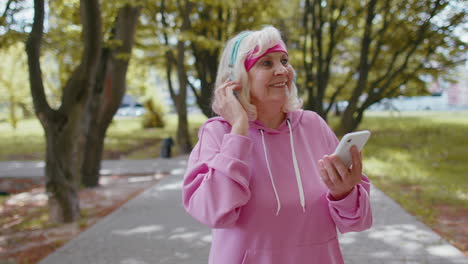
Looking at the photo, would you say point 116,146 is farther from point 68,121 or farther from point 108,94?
point 68,121

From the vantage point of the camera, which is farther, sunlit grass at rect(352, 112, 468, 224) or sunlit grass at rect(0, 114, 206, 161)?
sunlit grass at rect(0, 114, 206, 161)

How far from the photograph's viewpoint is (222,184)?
6.19ft

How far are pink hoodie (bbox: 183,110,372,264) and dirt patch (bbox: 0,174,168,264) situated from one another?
452 cm

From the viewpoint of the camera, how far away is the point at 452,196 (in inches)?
356

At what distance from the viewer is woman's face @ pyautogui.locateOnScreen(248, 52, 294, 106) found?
2129 millimetres

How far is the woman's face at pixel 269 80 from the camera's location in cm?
213

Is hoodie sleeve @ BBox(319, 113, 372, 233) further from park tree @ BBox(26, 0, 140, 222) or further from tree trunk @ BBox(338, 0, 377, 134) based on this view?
tree trunk @ BBox(338, 0, 377, 134)

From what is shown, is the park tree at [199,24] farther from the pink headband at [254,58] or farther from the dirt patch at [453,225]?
the pink headband at [254,58]

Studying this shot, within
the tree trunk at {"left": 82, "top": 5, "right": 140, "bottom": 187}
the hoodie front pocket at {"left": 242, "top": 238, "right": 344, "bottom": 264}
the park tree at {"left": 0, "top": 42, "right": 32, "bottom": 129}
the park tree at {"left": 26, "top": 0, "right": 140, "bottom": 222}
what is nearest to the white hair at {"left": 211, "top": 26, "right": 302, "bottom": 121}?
the hoodie front pocket at {"left": 242, "top": 238, "right": 344, "bottom": 264}

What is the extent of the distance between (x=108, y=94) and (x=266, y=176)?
983 centimetres

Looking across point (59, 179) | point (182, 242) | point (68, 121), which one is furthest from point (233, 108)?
point (59, 179)

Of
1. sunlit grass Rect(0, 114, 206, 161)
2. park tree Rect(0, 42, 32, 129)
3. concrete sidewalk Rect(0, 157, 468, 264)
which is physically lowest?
sunlit grass Rect(0, 114, 206, 161)

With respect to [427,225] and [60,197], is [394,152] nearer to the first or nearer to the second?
[427,225]

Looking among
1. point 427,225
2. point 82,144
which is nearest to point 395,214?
point 427,225
